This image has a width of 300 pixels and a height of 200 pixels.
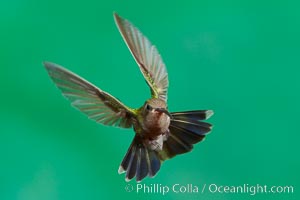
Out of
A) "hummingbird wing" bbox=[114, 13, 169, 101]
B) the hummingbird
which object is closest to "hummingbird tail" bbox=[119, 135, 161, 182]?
the hummingbird

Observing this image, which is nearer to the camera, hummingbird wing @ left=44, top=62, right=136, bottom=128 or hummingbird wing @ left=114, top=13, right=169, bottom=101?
hummingbird wing @ left=44, top=62, right=136, bottom=128

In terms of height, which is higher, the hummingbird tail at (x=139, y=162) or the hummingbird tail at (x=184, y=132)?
the hummingbird tail at (x=184, y=132)

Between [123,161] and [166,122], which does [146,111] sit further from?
[123,161]

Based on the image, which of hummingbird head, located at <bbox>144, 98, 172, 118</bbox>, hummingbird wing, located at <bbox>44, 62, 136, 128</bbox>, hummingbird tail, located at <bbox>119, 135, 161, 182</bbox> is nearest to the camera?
hummingbird wing, located at <bbox>44, 62, 136, 128</bbox>

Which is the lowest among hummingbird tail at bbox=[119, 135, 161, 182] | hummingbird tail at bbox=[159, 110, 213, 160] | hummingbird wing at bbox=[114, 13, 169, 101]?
hummingbird tail at bbox=[119, 135, 161, 182]

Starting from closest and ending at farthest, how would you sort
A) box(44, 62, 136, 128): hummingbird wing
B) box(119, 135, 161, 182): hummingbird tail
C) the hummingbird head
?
box(44, 62, 136, 128): hummingbird wing
the hummingbird head
box(119, 135, 161, 182): hummingbird tail

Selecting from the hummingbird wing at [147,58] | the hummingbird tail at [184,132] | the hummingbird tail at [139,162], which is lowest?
the hummingbird tail at [139,162]

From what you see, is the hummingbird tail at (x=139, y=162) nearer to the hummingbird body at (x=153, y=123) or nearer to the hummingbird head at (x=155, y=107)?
the hummingbird body at (x=153, y=123)

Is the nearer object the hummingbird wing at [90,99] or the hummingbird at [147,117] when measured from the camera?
the hummingbird wing at [90,99]

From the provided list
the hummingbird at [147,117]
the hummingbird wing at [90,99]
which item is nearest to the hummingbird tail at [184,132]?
the hummingbird at [147,117]

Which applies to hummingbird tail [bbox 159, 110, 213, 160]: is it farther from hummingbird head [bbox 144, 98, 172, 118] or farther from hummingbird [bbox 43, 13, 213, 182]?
hummingbird head [bbox 144, 98, 172, 118]
